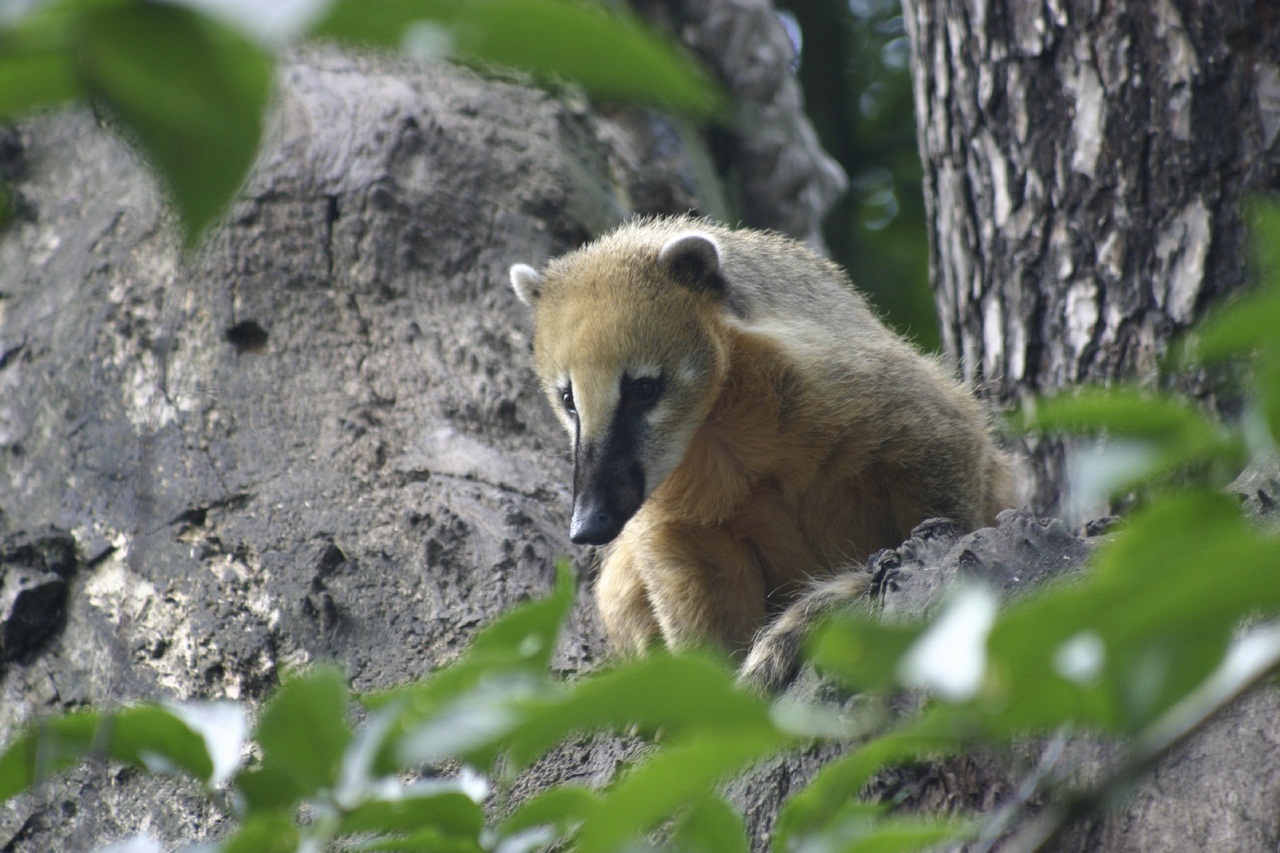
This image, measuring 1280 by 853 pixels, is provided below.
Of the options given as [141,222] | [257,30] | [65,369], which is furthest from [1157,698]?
[141,222]

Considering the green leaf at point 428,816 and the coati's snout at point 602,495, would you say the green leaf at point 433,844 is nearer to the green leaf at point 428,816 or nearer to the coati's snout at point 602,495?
the green leaf at point 428,816

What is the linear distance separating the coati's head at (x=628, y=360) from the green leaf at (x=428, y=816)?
8.16 feet

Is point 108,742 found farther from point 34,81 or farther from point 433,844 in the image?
point 34,81

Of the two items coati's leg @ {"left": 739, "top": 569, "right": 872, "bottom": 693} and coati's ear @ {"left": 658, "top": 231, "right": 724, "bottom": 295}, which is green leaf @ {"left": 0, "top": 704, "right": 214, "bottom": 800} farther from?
coati's ear @ {"left": 658, "top": 231, "right": 724, "bottom": 295}

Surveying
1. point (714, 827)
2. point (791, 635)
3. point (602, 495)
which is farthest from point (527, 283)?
point (714, 827)

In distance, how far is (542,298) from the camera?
177 inches

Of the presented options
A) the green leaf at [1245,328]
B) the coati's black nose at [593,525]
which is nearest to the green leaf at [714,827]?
the green leaf at [1245,328]

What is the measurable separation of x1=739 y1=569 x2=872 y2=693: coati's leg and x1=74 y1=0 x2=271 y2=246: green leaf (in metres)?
2.78

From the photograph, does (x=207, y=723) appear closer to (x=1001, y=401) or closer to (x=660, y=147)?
(x=1001, y=401)

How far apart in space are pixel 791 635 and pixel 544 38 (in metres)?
2.91

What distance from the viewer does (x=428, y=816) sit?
1.13 metres

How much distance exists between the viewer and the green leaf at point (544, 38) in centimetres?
65

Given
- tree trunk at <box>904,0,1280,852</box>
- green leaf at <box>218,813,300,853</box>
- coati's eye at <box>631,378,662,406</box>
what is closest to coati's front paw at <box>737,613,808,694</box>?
coati's eye at <box>631,378,662,406</box>

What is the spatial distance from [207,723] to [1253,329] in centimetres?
99
